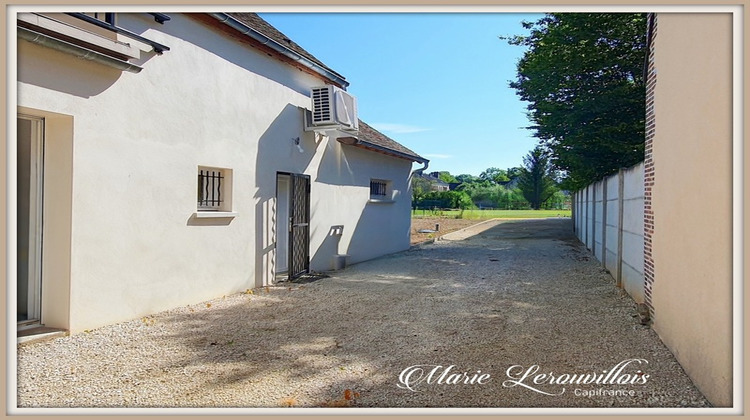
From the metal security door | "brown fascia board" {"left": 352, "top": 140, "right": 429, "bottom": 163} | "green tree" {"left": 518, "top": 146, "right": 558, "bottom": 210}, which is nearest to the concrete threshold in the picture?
the metal security door

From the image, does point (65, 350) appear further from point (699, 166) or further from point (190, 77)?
point (699, 166)

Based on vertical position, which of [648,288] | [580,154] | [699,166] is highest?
[580,154]

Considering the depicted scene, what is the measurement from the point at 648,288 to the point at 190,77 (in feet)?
21.7

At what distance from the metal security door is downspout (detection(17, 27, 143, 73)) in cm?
402

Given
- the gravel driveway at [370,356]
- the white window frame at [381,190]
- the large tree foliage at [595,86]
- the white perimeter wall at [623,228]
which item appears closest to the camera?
the gravel driveway at [370,356]

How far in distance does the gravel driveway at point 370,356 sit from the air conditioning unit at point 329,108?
3608 millimetres

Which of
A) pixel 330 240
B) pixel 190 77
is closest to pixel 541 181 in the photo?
pixel 330 240

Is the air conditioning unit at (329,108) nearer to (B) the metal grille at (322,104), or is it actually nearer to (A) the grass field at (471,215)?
(B) the metal grille at (322,104)

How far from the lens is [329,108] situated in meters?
9.40

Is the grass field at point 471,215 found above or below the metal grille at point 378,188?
below

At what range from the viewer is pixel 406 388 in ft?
12.3

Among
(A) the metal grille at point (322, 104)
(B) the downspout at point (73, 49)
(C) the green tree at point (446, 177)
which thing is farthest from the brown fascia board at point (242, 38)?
(C) the green tree at point (446, 177)

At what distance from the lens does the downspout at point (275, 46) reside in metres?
7.03

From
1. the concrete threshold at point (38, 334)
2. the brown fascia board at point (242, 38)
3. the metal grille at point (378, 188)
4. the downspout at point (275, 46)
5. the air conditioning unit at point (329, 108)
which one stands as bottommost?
the concrete threshold at point (38, 334)
